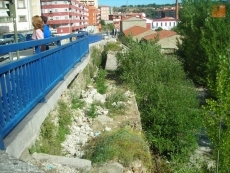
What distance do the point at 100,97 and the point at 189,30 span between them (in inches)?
604

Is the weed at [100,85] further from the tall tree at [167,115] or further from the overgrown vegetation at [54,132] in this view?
the overgrown vegetation at [54,132]

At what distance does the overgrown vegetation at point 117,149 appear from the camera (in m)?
5.16

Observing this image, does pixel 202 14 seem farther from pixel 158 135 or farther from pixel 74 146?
pixel 74 146

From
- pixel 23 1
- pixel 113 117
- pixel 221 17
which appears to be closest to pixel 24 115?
pixel 113 117

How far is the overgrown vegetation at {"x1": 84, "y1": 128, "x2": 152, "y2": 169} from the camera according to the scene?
516 cm

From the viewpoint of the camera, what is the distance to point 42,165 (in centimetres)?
387

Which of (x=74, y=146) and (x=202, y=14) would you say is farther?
(x=202, y=14)

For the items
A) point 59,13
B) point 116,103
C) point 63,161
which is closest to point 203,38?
point 116,103

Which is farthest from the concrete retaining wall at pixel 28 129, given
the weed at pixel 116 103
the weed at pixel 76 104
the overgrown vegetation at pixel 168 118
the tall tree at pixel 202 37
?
the tall tree at pixel 202 37

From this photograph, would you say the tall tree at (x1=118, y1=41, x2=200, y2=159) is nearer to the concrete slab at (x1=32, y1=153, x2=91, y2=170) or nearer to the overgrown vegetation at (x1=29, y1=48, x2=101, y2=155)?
the overgrown vegetation at (x1=29, y1=48, x2=101, y2=155)

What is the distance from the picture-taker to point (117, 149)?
17.6ft

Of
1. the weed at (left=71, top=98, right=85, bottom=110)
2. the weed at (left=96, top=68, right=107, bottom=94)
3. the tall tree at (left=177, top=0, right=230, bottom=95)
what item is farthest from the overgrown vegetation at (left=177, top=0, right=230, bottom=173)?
the weed at (left=71, top=98, right=85, bottom=110)

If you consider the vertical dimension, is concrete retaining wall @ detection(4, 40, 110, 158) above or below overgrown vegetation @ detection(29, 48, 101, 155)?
above

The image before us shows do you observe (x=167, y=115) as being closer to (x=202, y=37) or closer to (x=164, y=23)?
(x=202, y=37)
